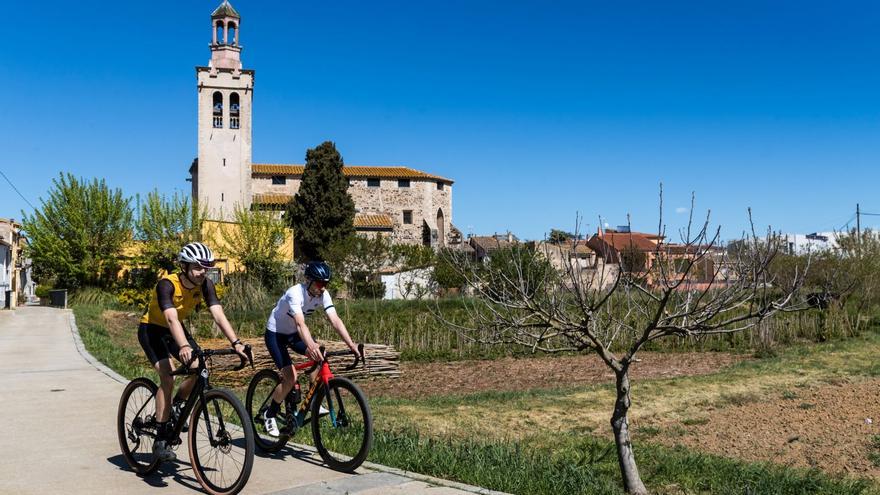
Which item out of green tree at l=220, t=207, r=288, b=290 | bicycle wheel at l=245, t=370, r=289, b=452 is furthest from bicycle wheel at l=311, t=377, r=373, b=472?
green tree at l=220, t=207, r=288, b=290

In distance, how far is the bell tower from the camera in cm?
4856

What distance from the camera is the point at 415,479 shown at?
5.26 m

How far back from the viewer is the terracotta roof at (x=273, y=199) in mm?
53812

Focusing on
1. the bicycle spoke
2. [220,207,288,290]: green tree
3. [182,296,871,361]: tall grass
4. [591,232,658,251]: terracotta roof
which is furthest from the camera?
[220,207,288,290]: green tree

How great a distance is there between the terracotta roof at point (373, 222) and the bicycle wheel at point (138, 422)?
160 ft

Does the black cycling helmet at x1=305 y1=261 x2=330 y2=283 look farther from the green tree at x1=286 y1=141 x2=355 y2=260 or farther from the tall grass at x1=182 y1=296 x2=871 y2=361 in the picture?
the green tree at x1=286 y1=141 x2=355 y2=260

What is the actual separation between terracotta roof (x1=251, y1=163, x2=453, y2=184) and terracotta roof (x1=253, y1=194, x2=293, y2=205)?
1972mm

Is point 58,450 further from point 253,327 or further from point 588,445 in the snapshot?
point 253,327

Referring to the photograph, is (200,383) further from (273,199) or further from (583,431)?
(273,199)

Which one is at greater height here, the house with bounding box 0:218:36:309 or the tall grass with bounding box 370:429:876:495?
the house with bounding box 0:218:36:309

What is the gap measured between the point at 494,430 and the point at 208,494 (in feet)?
18.7

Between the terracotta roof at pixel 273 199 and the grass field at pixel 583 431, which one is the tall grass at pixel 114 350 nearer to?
the grass field at pixel 583 431

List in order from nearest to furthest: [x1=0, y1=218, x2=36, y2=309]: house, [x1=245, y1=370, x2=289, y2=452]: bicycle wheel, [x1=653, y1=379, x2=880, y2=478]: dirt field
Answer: [x1=245, y1=370, x2=289, y2=452]: bicycle wheel, [x1=653, y1=379, x2=880, y2=478]: dirt field, [x1=0, y1=218, x2=36, y2=309]: house

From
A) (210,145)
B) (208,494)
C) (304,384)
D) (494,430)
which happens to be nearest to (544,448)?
(494,430)
